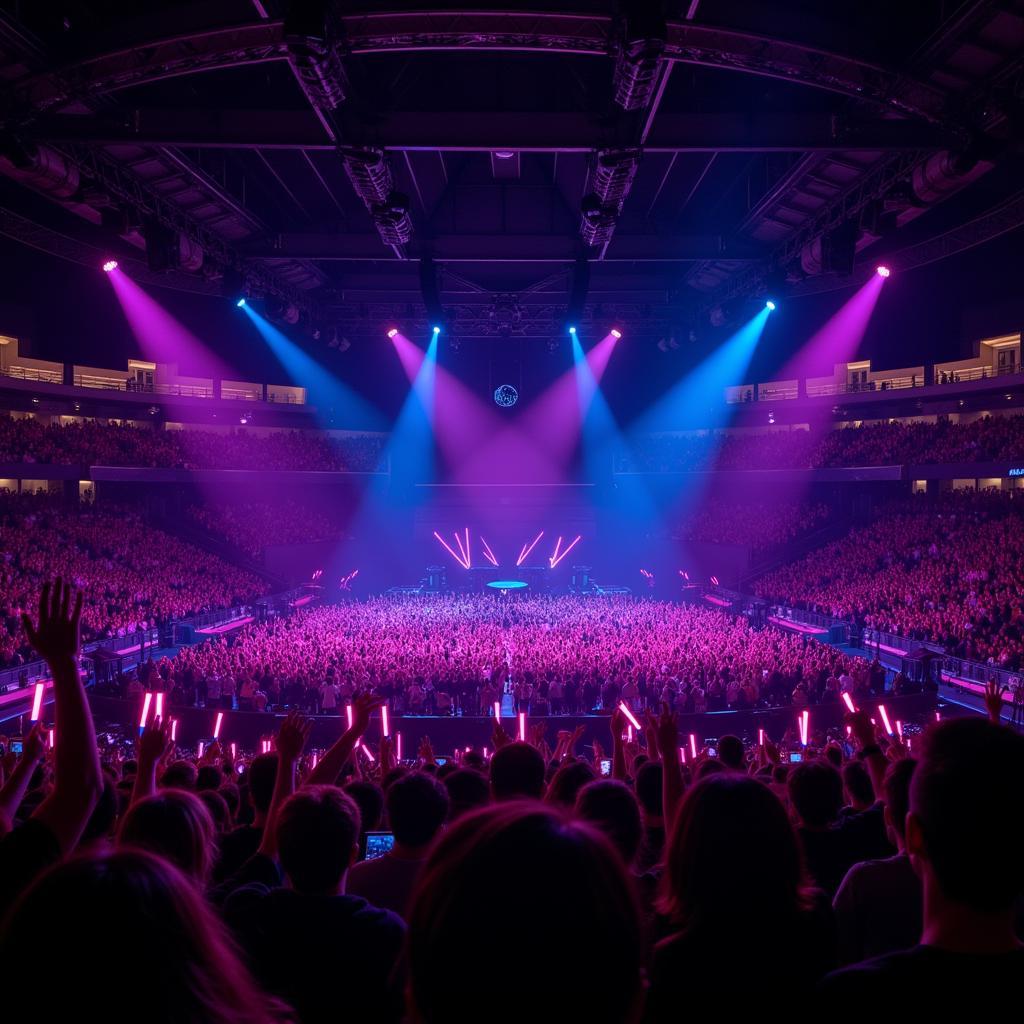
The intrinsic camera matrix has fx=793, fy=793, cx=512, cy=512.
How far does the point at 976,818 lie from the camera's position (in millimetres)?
1769

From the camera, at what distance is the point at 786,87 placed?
54.4 ft

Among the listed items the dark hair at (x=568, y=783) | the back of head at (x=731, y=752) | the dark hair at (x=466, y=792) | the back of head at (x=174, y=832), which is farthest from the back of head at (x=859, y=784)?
the back of head at (x=174, y=832)

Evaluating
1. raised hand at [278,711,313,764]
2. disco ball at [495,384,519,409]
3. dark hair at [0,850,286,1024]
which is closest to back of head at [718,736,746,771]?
raised hand at [278,711,313,764]

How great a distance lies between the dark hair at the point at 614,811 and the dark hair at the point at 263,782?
2.07m

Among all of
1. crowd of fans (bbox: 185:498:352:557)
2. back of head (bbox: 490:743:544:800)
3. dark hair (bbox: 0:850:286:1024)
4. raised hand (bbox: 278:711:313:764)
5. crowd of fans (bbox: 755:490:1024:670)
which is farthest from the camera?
crowd of fans (bbox: 185:498:352:557)

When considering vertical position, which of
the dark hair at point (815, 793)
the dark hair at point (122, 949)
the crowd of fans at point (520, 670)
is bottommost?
the crowd of fans at point (520, 670)

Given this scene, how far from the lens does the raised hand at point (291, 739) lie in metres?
3.72

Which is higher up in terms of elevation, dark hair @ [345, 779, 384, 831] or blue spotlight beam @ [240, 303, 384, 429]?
blue spotlight beam @ [240, 303, 384, 429]

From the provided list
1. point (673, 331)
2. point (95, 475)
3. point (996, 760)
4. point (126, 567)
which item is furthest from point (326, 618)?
point (996, 760)

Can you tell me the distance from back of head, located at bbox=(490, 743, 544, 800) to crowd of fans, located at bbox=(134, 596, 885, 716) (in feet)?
32.8

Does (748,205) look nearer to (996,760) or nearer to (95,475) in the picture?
(996,760)

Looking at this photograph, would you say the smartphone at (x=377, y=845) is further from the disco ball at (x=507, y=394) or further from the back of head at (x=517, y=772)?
the disco ball at (x=507, y=394)

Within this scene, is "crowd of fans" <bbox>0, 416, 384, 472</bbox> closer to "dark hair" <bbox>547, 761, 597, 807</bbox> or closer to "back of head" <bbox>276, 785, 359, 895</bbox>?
"dark hair" <bbox>547, 761, 597, 807</bbox>

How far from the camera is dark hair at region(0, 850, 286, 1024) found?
1.20 m
